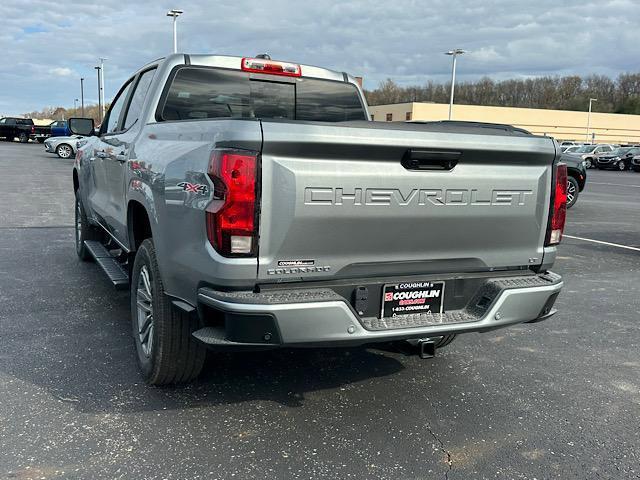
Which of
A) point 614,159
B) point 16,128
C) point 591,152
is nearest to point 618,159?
point 614,159

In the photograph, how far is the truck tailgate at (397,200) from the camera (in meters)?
2.78

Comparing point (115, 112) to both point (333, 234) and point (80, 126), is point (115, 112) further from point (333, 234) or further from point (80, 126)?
point (333, 234)

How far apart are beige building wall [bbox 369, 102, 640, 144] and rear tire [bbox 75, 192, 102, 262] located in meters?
71.8

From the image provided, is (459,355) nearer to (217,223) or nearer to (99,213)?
(217,223)

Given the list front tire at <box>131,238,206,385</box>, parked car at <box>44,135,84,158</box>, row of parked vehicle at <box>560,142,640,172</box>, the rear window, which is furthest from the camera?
row of parked vehicle at <box>560,142,640,172</box>

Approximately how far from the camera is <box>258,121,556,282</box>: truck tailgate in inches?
109

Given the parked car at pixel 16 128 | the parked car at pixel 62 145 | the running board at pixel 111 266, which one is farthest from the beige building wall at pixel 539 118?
the running board at pixel 111 266

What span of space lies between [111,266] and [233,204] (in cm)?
260

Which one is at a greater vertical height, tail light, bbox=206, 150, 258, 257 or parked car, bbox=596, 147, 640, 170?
tail light, bbox=206, 150, 258, 257

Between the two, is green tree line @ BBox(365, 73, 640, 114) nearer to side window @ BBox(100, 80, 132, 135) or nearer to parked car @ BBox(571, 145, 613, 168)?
parked car @ BBox(571, 145, 613, 168)

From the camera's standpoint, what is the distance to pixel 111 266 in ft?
16.1

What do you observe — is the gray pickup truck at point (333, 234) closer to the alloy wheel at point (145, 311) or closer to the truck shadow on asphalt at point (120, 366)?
the alloy wheel at point (145, 311)

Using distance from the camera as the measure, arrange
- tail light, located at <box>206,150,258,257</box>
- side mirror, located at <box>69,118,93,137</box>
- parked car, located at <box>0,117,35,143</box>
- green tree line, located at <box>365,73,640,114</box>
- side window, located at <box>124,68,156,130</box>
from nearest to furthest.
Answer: tail light, located at <box>206,150,258,257</box>, side window, located at <box>124,68,156,130</box>, side mirror, located at <box>69,118,93,137</box>, parked car, located at <box>0,117,35,143</box>, green tree line, located at <box>365,73,640,114</box>

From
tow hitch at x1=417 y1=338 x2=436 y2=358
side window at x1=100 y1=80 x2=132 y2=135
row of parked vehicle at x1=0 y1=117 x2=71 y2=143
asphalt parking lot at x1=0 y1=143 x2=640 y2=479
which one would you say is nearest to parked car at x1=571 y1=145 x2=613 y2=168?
row of parked vehicle at x1=0 y1=117 x2=71 y2=143
